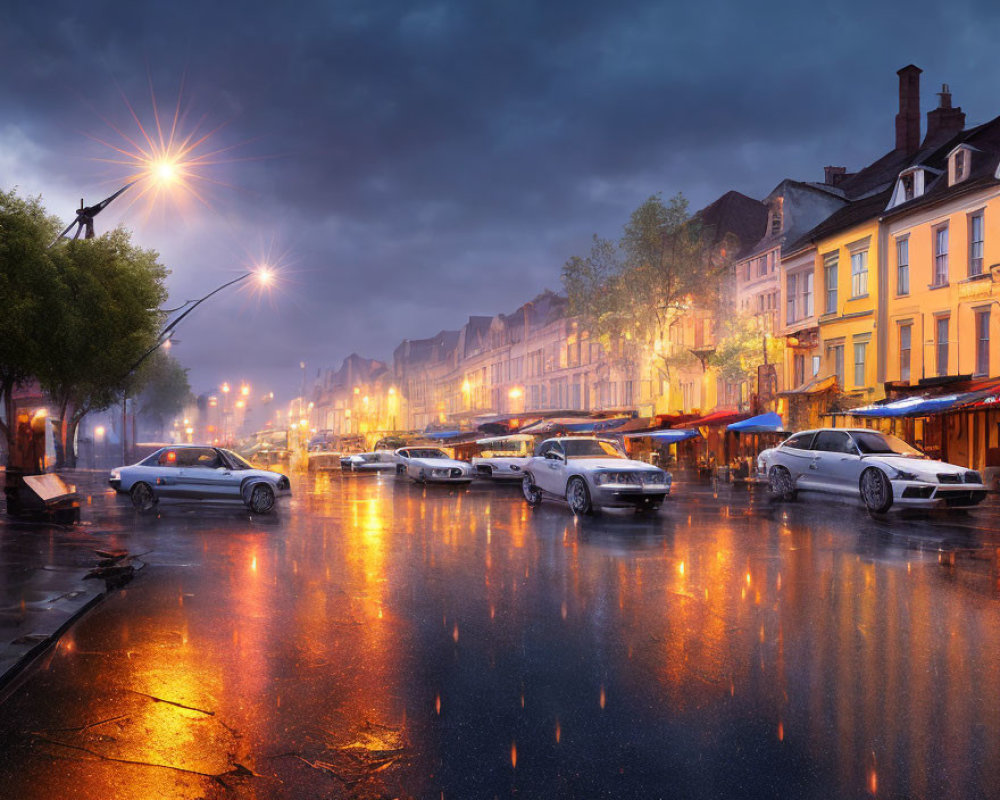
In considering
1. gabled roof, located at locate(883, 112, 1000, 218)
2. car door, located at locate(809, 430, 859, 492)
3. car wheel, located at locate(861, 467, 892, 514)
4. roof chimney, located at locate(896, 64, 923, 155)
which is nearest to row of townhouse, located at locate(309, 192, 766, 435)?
roof chimney, located at locate(896, 64, 923, 155)

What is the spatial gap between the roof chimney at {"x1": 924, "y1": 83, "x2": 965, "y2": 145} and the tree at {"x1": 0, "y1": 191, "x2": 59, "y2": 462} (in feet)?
123

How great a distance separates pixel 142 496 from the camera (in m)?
18.3

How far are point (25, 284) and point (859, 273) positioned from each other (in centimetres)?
3213

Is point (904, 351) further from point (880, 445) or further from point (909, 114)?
point (880, 445)

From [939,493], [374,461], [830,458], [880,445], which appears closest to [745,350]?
[374,461]

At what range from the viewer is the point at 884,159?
1594 inches

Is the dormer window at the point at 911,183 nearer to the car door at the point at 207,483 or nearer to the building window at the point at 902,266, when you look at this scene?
the building window at the point at 902,266

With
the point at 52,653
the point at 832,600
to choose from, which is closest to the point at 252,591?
the point at 52,653

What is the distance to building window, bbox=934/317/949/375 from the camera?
28.0 meters

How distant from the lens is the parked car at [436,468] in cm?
2786

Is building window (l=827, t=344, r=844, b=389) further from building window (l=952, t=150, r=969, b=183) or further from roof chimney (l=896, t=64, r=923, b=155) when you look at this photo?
roof chimney (l=896, t=64, r=923, b=155)

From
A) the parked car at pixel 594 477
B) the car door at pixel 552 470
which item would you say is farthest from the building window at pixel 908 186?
the car door at pixel 552 470

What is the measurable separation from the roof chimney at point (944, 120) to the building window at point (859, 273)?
760cm

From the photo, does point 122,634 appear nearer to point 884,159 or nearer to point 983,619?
point 983,619
